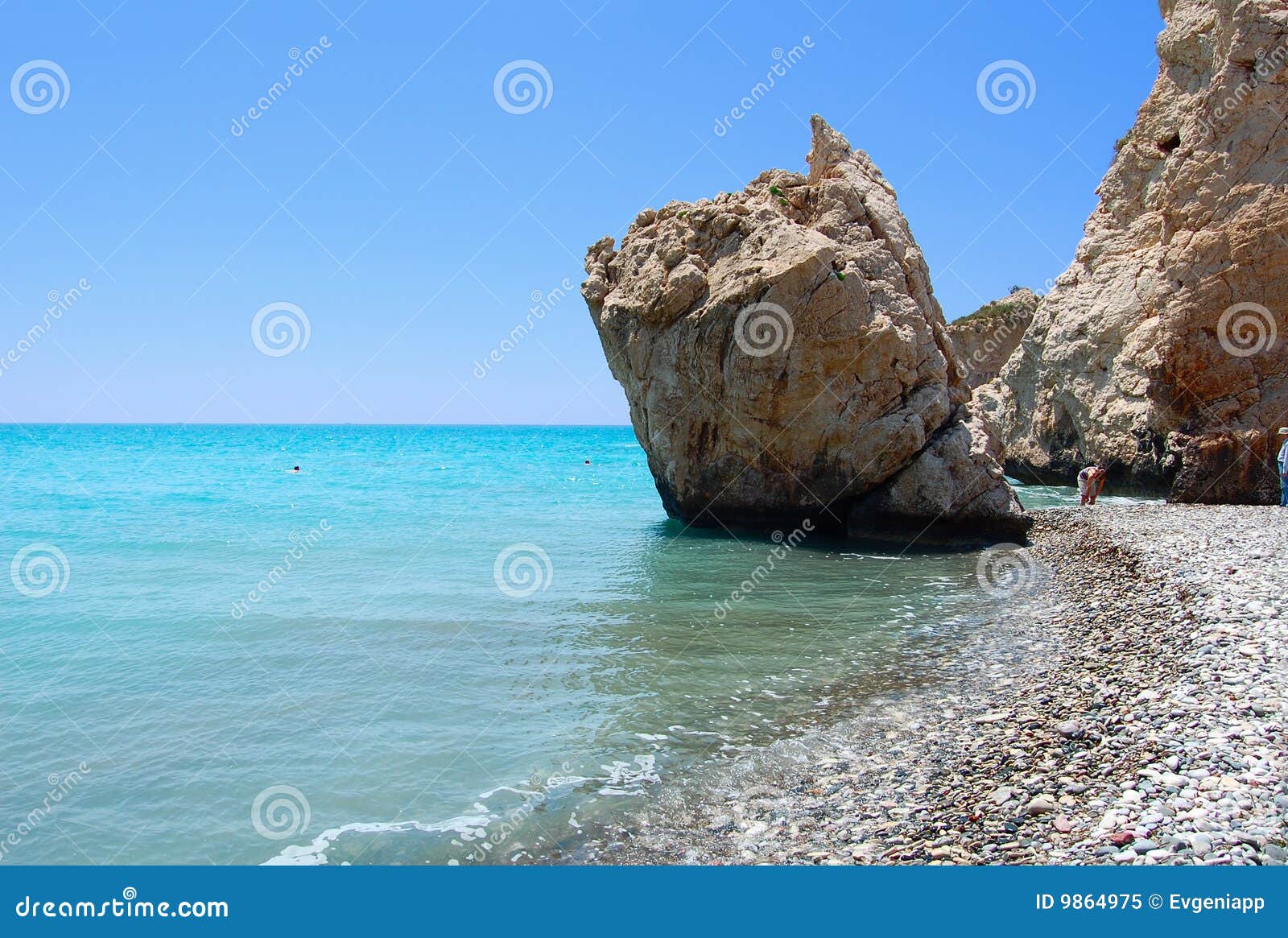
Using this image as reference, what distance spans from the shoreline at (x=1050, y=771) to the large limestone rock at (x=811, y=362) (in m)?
9.52

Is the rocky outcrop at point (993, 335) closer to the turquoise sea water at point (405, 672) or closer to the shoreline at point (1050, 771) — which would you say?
the turquoise sea water at point (405, 672)

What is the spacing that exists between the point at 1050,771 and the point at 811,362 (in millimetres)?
15082

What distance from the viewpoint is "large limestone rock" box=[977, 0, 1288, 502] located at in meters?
24.2

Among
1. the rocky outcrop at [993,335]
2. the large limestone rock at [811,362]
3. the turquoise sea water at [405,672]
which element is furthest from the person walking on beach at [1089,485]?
the rocky outcrop at [993,335]

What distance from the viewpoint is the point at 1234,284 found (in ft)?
79.9

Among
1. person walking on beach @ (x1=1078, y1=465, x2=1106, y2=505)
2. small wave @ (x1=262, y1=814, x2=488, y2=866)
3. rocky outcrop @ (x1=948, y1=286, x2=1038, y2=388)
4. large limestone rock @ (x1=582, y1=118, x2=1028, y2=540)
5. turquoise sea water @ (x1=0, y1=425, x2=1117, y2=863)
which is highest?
rocky outcrop @ (x1=948, y1=286, x2=1038, y2=388)

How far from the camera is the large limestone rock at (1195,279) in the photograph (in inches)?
955

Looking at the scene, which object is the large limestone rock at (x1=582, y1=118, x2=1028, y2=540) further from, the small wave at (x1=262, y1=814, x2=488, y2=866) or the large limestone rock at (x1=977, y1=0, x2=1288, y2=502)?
the small wave at (x1=262, y1=814, x2=488, y2=866)

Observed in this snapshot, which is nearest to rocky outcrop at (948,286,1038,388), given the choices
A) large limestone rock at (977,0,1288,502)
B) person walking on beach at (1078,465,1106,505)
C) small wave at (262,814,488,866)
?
large limestone rock at (977,0,1288,502)

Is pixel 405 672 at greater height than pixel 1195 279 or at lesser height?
lesser

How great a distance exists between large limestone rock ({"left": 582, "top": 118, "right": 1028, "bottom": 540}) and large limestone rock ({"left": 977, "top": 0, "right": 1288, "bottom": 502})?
832 cm

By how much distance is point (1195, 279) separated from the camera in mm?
25094

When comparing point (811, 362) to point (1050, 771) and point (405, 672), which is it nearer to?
point (405, 672)

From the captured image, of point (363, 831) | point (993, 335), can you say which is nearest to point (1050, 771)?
point (363, 831)
